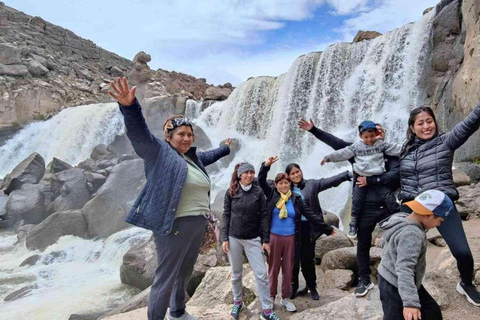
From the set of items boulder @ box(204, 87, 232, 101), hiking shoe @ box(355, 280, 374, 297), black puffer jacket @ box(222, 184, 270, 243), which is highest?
boulder @ box(204, 87, 232, 101)

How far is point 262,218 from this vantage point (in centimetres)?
353

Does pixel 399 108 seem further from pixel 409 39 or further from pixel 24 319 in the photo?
pixel 24 319

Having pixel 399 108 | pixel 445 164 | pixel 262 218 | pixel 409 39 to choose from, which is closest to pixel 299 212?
pixel 262 218

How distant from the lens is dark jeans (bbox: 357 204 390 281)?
3.30m

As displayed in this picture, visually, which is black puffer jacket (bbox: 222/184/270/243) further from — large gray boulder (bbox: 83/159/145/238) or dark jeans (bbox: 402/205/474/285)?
large gray boulder (bbox: 83/159/145/238)

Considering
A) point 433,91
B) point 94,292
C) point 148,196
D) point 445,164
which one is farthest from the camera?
point 433,91

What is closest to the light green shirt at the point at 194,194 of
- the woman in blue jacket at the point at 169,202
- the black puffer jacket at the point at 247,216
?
the woman in blue jacket at the point at 169,202

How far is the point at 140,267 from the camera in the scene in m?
7.34

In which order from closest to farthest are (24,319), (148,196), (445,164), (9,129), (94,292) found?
(148,196) < (445,164) < (24,319) < (94,292) < (9,129)

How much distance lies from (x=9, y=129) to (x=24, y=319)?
20.7 meters

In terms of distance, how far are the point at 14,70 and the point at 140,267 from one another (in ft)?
79.7

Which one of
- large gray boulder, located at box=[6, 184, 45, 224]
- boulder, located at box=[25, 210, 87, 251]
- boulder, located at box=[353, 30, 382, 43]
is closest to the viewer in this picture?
boulder, located at box=[25, 210, 87, 251]

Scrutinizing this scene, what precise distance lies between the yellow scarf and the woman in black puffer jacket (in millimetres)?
1187

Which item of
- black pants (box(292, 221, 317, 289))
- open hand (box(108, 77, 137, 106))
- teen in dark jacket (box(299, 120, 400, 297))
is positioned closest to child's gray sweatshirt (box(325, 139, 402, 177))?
teen in dark jacket (box(299, 120, 400, 297))
